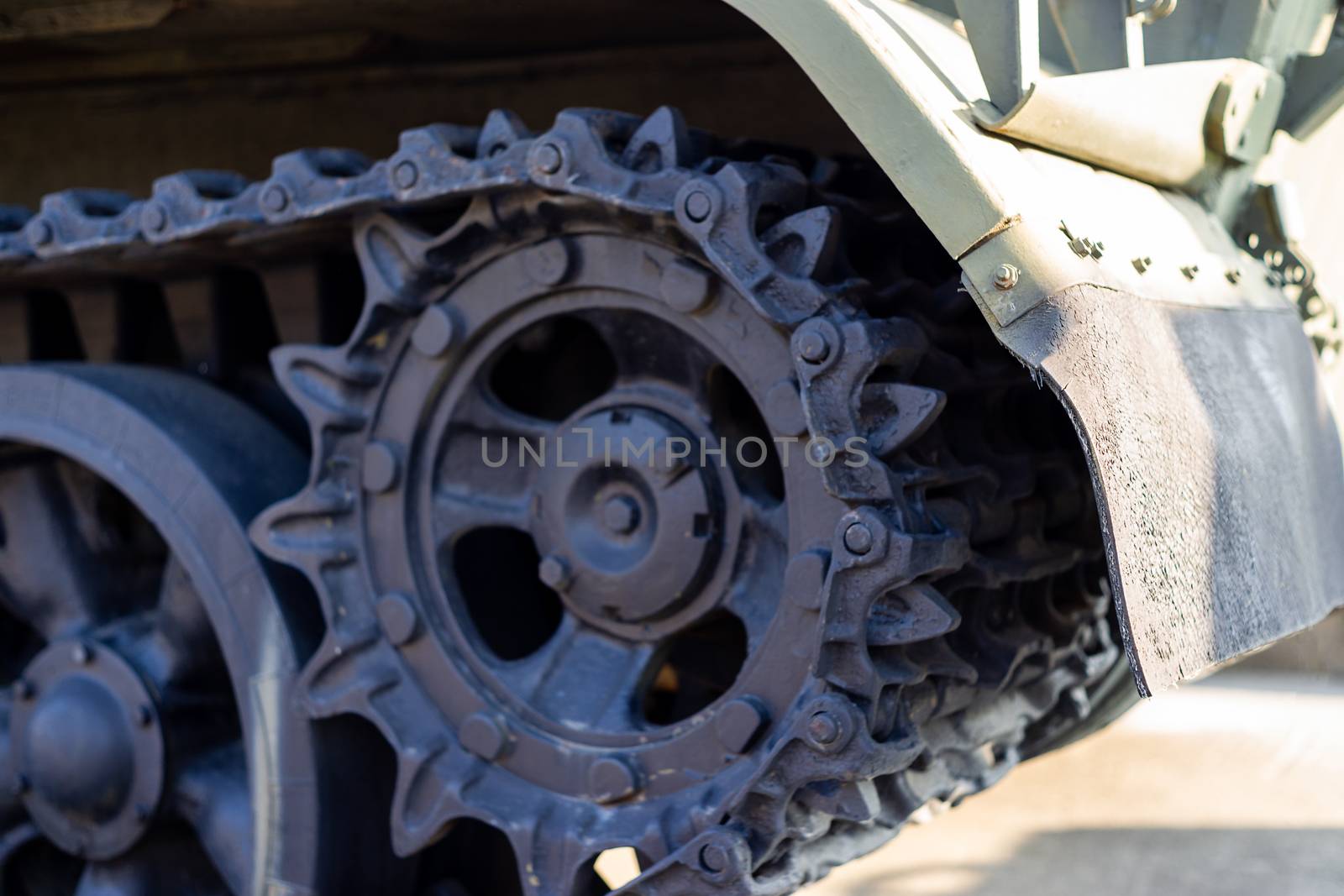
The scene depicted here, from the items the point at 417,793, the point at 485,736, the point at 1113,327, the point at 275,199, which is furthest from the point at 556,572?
the point at 1113,327

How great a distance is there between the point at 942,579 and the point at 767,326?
1.16 ft

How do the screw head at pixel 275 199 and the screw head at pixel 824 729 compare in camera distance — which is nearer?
the screw head at pixel 824 729

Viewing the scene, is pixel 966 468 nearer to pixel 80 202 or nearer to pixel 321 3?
pixel 321 3

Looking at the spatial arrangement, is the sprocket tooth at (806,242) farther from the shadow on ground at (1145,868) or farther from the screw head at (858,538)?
the shadow on ground at (1145,868)

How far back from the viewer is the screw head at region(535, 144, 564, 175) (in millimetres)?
1604

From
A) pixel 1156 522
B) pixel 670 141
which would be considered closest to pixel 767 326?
pixel 670 141

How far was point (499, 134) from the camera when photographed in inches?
66.8

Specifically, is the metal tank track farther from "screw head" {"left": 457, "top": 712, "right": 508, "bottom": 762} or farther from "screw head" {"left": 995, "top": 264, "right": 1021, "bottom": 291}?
"screw head" {"left": 995, "top": 264, "right": 1021, "bottom": 291}

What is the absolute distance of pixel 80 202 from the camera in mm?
2047

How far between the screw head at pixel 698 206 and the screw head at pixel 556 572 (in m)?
0.46

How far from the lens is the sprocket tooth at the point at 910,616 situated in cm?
147

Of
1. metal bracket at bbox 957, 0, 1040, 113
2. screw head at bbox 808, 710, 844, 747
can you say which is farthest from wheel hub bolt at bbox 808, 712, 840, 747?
metal bracket at bbox 957, 0, 1040, 113

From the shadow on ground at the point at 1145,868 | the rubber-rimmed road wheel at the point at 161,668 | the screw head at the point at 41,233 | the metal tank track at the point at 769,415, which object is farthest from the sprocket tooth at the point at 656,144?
the shadow on ground at the point at 1145,868

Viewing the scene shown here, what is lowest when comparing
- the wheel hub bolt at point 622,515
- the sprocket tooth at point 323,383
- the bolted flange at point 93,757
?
the bolted flange at point 93,757
